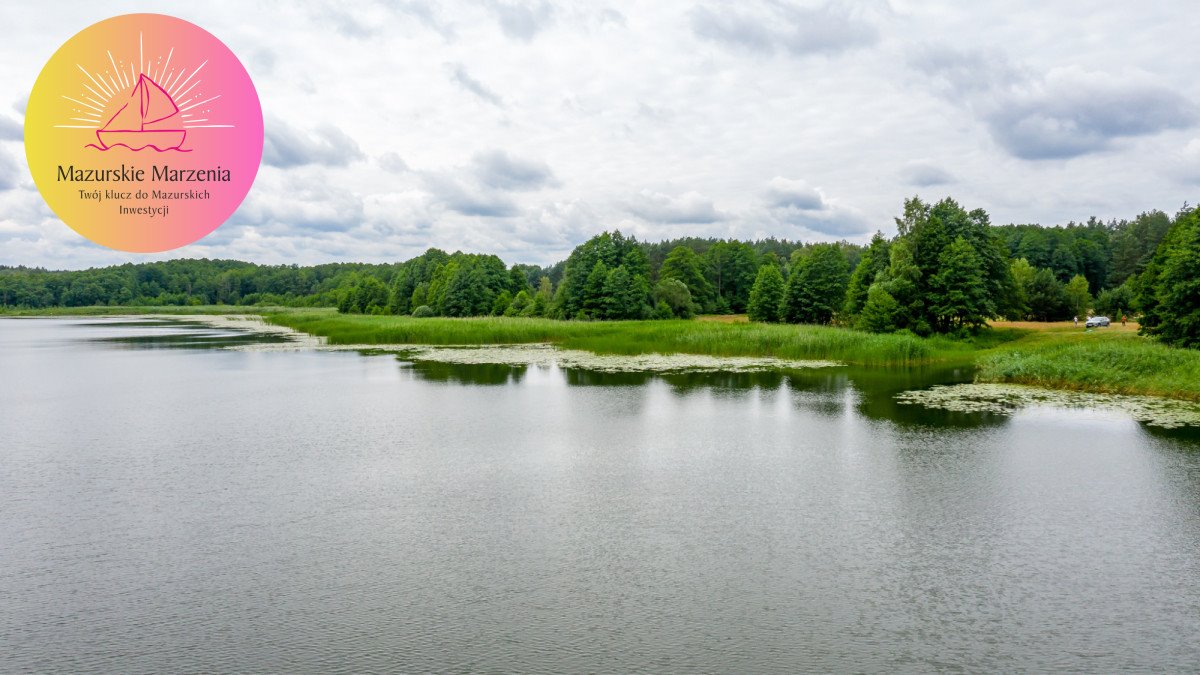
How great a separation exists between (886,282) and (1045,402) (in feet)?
82.6

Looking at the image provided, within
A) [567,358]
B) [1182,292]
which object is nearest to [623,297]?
[567,358]

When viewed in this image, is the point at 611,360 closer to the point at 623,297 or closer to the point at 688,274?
the point at 623,297

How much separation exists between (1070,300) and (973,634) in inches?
2713

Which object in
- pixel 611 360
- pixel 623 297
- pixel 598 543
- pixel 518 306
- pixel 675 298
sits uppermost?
pixel 675 298

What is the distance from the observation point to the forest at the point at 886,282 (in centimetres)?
4400

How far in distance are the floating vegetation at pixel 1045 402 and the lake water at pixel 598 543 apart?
147cm

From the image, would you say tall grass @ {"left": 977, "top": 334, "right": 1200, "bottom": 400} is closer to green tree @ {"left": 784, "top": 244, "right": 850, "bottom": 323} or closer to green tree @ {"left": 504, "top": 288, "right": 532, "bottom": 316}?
green tree @ {"left": 784, "top": 244, "right": 850, "bottom": 323}

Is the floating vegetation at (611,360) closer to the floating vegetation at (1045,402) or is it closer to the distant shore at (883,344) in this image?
the distant shore at (883,344)

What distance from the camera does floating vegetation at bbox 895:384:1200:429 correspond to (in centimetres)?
1925

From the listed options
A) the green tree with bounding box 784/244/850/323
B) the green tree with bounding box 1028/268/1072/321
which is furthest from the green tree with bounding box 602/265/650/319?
the green tree with bounding box 1028/268/1072/321

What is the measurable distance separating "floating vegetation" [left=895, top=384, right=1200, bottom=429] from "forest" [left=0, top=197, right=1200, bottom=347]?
10854mm

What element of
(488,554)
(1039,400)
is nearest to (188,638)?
(488,554)

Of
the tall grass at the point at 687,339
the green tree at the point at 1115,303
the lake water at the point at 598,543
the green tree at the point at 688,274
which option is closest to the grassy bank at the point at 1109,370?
the lake water at the point at 598,543

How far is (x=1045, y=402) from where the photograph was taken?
2189 centimetres
